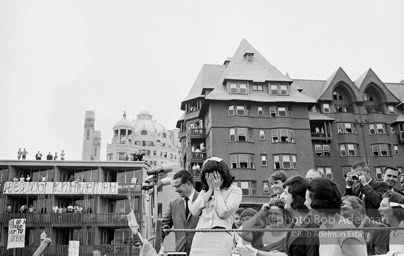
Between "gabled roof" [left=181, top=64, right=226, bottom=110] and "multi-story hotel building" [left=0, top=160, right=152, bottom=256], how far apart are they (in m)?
10.2

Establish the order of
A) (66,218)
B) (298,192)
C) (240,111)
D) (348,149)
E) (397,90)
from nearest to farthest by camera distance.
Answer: (298,192), (66,218), (240,111), (348,149), (397,90)

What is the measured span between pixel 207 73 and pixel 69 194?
20.2m

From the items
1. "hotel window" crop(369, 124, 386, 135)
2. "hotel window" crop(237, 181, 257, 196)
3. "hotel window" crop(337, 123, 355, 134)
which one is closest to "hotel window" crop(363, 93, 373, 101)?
"hotel window" crop(369, 124, 386, 135)

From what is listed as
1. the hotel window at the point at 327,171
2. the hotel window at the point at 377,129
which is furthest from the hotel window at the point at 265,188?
the hotel window at the point at 377,129

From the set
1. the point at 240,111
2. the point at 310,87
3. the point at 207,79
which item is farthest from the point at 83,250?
the point at 310,87

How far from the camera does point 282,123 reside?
4041 cm

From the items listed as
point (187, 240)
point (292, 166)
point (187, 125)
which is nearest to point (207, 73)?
point (187, 125)

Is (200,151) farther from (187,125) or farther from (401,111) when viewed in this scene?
(401,111)

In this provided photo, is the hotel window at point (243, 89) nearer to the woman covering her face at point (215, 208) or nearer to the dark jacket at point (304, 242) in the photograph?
the woman covering her face at point (215, 208)

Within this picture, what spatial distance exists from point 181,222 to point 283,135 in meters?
34.8

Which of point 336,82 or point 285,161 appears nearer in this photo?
point 285,161

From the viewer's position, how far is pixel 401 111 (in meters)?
45.9

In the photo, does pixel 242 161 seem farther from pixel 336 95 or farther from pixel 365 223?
pixel 365 223

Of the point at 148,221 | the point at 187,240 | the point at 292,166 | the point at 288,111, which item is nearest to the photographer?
the point at 148,221
